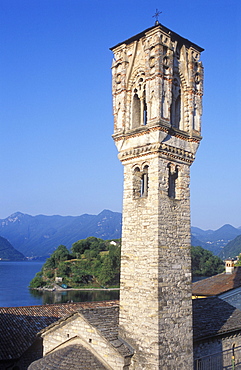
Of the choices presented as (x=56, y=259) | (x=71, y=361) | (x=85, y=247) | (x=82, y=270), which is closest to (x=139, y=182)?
(x=71, y=361)

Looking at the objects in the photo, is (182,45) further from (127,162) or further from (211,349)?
(211,349)

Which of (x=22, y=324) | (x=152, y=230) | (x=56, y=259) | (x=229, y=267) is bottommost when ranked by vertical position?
(x=56, y=259)

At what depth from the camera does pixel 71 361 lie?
10883 millimetres

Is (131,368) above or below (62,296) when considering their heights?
above

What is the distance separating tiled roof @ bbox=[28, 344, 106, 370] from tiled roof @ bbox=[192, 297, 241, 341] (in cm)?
350

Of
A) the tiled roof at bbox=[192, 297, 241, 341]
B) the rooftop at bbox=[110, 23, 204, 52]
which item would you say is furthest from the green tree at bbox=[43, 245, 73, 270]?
the rooftop at bbox=[110, 23, 204, 52]

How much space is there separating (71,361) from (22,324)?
827 centimetres

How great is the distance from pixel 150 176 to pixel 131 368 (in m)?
5.85

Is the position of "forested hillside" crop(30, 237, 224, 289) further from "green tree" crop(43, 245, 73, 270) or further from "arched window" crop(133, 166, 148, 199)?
"arched window" crop(133, 166, 148, 199)

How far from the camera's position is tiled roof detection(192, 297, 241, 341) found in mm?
13055

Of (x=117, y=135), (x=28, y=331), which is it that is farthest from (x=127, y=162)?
(x=28, y=331)

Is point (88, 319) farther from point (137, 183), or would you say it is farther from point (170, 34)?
point (170, 34)

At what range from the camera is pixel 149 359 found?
422 inches

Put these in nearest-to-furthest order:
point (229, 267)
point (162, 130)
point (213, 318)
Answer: point (162, 130) → point (213, 318) → point (229, 267)
